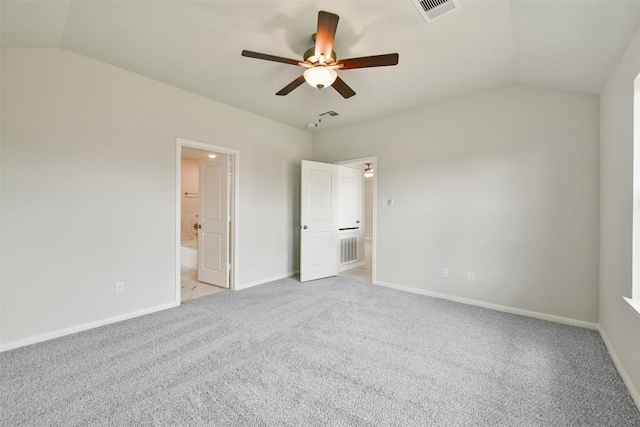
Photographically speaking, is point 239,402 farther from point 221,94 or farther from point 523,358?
point 221,94

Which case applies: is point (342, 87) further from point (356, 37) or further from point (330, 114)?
point (330, 114)

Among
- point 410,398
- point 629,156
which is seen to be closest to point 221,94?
point 410,398

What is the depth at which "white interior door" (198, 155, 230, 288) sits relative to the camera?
4070 mm

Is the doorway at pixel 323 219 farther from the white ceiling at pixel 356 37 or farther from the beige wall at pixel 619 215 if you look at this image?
the beige wall at pixel 619 215

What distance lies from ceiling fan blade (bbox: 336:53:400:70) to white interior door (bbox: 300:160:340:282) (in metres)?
2.37

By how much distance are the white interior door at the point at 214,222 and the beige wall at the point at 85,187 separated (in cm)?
61

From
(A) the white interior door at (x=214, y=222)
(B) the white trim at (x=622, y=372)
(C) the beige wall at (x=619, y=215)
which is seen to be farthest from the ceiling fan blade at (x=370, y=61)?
(B) the white trim at (x=622, y=372)

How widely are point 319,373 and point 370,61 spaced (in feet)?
7.81

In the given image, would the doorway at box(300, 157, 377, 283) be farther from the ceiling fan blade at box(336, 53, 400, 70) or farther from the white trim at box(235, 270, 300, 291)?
the ceiling fan blade at box(336, 53, 400, 70)

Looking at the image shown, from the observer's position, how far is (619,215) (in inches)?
82.8

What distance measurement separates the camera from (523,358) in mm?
2205

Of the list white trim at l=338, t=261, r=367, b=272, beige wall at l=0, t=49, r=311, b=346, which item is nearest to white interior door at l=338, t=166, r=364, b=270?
white trim at l=338, t=261, r=367, b=272

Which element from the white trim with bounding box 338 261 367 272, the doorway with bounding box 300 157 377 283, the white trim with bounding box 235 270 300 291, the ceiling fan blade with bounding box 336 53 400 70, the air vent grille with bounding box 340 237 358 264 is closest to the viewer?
the ceiling fan blade with bounding box 336 53 400 70

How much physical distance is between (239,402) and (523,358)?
2.23 metres
